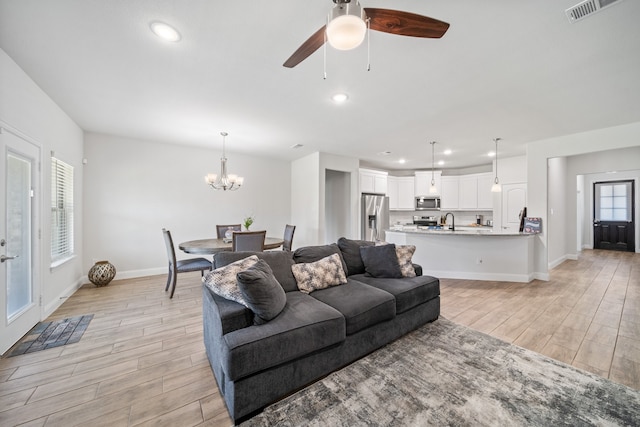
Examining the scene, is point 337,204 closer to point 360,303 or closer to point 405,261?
point 405,261

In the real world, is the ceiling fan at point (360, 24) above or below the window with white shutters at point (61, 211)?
above

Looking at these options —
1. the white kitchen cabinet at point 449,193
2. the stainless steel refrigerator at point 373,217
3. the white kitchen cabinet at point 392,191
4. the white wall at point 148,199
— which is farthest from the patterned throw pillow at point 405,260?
the white kitchen cabinet at point 449,193

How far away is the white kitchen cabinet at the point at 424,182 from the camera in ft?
23.5

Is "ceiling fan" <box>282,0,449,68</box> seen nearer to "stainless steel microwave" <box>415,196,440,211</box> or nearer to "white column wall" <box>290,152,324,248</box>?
"white column wall" <box>290,152,324,248</box>

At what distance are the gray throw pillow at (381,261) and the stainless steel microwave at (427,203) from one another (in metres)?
4.77

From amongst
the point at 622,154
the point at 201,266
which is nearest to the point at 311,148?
the point at 201,266

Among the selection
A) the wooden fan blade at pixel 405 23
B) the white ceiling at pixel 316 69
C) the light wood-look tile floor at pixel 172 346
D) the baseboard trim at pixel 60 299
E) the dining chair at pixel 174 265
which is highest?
the white ceiling at pixel 316 69

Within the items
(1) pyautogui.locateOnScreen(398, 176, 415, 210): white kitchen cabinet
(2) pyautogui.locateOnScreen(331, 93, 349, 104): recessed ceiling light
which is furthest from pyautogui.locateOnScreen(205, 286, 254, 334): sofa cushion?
(1) pyautogui.locateOnScreen(398, 176, 415, 210): white kitchen cabinet

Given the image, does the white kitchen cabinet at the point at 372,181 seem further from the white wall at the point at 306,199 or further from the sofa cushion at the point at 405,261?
the sofa cushion at the point at 405,261

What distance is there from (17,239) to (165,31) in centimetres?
264

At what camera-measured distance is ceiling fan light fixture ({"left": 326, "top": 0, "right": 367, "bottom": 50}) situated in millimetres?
1194

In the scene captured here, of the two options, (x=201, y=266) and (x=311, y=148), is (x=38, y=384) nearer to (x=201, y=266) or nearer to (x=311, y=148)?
(x=201, y=266)

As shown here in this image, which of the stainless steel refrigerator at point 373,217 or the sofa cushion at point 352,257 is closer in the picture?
the sofa cushion at point 352,257

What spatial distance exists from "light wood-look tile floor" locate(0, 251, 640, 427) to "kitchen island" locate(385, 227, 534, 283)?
0.31m
